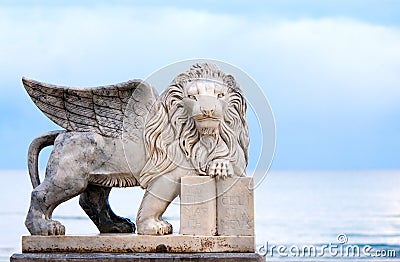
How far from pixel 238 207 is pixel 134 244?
0.76 meters

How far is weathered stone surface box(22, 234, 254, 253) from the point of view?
654cm

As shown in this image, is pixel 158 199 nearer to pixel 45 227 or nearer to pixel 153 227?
pixel 153 227

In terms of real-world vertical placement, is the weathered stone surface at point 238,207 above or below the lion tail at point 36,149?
below

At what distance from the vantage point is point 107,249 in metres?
6.66

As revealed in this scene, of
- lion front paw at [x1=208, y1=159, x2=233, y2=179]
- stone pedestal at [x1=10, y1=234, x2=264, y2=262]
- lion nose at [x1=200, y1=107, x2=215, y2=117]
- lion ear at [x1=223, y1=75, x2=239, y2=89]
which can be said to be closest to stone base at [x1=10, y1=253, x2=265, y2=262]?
stone pedestal at [x1=10, y1=234, x2=264, y2=262]

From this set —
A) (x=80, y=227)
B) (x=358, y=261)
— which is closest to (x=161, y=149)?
(x=358, y=261)

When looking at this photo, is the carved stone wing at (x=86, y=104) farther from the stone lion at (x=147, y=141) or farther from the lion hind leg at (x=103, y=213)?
the lion hind leg at (x=103, y=213)

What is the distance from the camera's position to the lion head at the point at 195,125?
6637 mm

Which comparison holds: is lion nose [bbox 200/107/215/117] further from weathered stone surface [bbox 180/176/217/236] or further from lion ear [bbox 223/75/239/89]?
weathered stone surface [bbox 180/176/217/236]

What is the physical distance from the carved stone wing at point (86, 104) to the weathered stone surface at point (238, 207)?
843 mm

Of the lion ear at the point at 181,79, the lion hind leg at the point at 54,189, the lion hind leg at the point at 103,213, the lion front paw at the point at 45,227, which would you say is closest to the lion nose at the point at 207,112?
the lion ear at the point at 181,79

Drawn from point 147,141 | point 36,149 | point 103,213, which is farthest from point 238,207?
point 36,149

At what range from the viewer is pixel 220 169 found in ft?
Result: 21.5

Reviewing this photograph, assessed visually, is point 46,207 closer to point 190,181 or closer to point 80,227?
point 190,181
